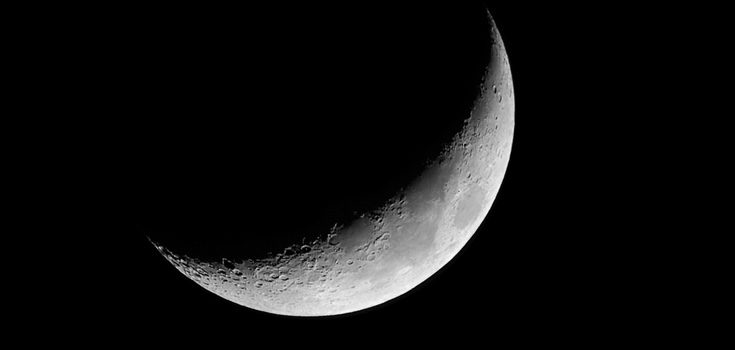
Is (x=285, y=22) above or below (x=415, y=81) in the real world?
above

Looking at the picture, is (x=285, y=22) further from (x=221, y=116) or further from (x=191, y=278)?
(x=191, y=278)

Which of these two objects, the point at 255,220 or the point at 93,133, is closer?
the point at 255,220

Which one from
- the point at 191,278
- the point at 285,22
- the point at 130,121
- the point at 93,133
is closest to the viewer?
the point at 285,22

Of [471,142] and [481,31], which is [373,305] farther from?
[481,31]

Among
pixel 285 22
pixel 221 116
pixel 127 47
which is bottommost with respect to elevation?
pixel 221 116

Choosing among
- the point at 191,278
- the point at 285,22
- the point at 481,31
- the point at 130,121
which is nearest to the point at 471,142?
the point at 481,31

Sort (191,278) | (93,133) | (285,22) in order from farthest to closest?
(191,278), (93,133), (285,22)

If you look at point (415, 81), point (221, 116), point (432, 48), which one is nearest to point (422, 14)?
point (432, 48)
